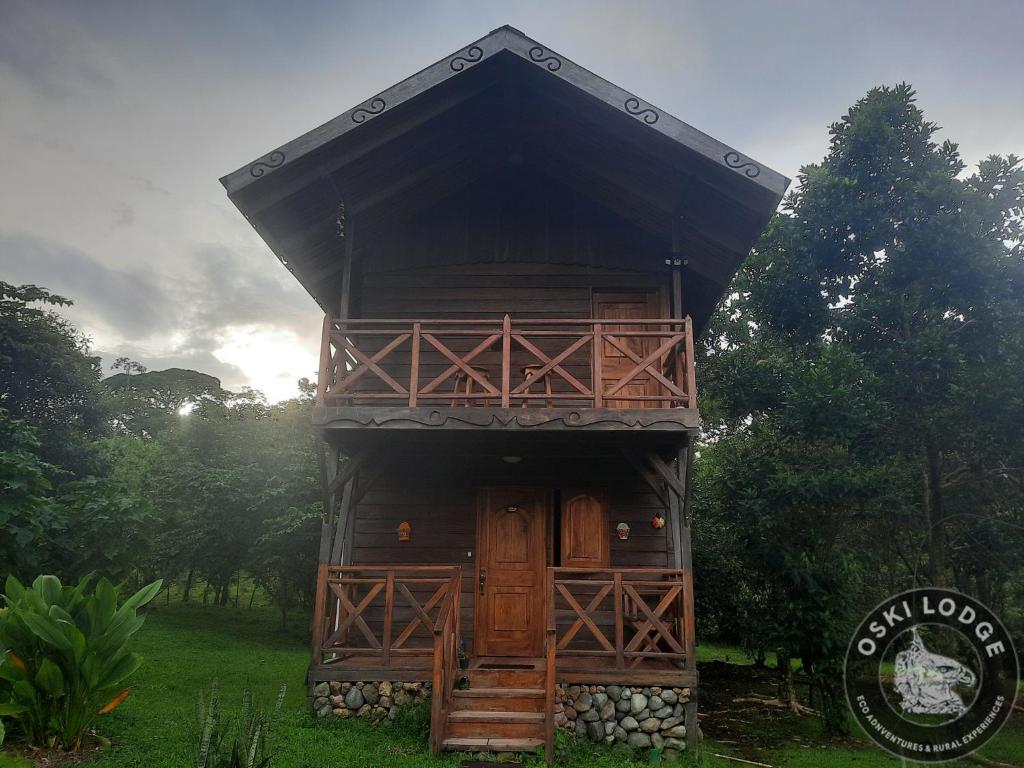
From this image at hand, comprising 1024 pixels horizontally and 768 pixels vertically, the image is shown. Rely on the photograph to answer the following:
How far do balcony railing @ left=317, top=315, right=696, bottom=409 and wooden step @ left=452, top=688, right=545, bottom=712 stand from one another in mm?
3346

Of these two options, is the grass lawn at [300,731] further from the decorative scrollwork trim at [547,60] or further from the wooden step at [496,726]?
the decorative scrollwork trim at [547,60]

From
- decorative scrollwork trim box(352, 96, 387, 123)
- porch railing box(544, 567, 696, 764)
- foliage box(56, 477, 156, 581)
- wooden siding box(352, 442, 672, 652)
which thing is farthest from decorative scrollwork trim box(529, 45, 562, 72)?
foliage box(56, 477, 156, 581)

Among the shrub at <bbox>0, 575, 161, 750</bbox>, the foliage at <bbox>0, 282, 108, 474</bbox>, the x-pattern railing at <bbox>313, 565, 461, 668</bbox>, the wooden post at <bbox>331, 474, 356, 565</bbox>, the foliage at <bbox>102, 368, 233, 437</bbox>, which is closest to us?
the shrub at <bbox>0, 575, 161, 750</bbox>

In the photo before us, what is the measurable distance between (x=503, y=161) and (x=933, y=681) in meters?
11.1

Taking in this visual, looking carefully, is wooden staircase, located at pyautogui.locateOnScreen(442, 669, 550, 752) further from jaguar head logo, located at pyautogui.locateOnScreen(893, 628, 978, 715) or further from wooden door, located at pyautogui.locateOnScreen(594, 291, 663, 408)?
jaguar head logo, located at pyautogui.locateOnScreen(893, 628, 978, 715)

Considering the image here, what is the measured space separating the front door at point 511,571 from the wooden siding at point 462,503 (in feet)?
0.56

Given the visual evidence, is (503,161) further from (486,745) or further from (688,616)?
(486,745)

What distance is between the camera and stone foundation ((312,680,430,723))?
7.79 meters

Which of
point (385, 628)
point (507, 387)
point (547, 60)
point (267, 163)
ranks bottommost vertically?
point (385, 628)

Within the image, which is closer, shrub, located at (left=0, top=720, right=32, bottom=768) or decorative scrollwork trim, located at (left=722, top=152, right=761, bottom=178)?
shrub, located at (left=0, top=720, right=32, bottom=768)

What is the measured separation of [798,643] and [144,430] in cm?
4476

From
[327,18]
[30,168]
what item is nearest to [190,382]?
[30,168]

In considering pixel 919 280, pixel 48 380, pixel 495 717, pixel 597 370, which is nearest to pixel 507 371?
pixel 597 370

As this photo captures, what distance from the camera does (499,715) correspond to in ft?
23.4
